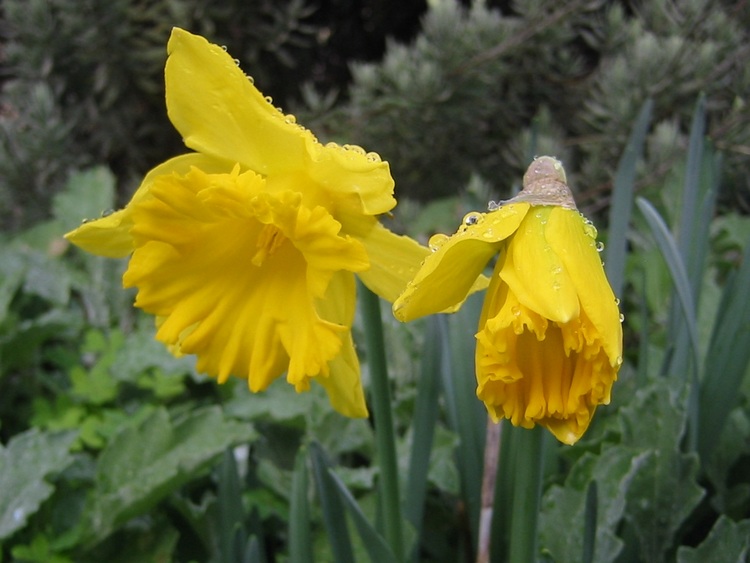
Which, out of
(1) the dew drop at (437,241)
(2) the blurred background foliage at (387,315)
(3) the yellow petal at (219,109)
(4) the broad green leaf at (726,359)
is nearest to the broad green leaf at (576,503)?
(2) the blurred background foliage at (387,315)

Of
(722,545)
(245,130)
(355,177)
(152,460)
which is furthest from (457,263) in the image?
(152,460)

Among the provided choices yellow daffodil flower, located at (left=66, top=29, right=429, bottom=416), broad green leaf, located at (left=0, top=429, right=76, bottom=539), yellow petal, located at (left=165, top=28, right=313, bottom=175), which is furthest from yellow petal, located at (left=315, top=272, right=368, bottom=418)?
broad green leaf, located at (left=0, top=429, right=76, bottom=539)

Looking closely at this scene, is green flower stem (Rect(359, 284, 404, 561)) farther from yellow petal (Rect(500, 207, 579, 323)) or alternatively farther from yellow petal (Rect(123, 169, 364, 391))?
yellow petal (Rect(500, 207, 579, 323))

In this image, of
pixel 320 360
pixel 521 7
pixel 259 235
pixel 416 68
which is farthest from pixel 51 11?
pixel 320 360

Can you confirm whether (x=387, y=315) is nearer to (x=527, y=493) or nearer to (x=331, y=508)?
(x=331, y=508)

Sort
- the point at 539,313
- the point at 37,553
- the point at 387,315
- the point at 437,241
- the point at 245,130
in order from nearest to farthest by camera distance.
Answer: the point at 539,313 → the point at 437,241 → the point at 245,130 → the point at 37,553 → the point at 387,315

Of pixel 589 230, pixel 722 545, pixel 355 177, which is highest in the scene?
pixel 355 177

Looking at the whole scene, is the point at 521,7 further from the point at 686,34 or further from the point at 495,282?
the point at 495,282
